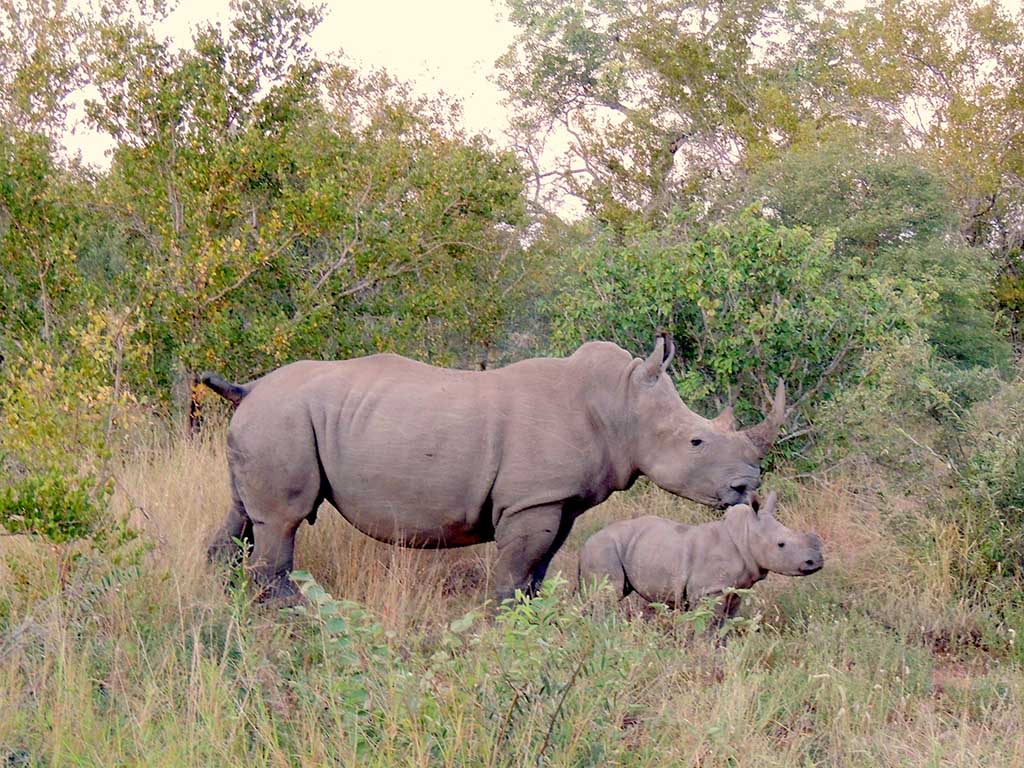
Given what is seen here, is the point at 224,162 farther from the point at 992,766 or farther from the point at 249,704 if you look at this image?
the point at 992,766

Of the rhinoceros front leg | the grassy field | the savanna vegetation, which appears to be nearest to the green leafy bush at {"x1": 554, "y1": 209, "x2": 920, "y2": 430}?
the savanna vegetation

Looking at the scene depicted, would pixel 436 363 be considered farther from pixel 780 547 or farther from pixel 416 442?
pixel 780 547

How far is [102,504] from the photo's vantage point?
5.81 m

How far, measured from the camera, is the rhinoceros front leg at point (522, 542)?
6.34 meters

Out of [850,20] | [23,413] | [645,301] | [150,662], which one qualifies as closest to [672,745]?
[150,662]

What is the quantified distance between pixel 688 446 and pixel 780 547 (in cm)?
70

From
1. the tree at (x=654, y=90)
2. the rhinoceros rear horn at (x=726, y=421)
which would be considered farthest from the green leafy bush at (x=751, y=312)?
the tree at (x=654, y=90)

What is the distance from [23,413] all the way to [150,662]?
1.43 metres

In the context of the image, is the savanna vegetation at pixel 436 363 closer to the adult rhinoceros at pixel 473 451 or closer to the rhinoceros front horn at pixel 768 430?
the adult rhinoceros at pixel 473 451

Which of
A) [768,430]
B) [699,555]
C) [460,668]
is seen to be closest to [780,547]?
[699,555]

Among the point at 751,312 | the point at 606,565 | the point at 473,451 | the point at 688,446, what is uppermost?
the point at 751,312

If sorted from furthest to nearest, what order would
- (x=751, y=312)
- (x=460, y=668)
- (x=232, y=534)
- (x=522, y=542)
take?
(x=751, y=312)
(x=232, y=534)
(x=522, y=542)
(x=460, y=668)

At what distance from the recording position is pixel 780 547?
Result: 20.8ft

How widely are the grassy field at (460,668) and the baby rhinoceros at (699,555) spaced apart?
226 millimetres
